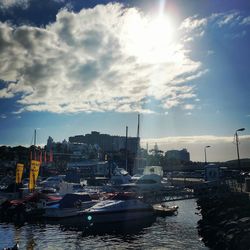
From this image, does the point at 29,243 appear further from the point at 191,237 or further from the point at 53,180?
the point at 53,180

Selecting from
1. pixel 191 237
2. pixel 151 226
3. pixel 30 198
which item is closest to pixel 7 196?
pixel 30 198

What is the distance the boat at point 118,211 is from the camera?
31.7 meters

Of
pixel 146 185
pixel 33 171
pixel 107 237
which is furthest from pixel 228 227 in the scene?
pixel 146 185

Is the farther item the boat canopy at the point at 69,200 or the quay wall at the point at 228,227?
the boat canopy at the point at 69,200

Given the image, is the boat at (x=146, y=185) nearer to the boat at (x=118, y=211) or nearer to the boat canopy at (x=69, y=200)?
the boat canopy at (x=69, y=200)

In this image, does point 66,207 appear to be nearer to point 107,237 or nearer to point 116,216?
point 116,216

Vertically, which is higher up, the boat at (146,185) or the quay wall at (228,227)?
the boat at (146,185)

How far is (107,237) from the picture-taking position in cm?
2883

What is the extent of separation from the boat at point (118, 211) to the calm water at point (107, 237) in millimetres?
1132

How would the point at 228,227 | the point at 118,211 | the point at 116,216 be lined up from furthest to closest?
1. the point at 118,211
2. the point at 116,216
3. the point at 228,227

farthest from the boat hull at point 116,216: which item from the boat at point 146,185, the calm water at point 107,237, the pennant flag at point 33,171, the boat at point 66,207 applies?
the boat at point 146,185

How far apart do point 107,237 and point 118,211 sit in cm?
450

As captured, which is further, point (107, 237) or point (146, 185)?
point (146, 185)

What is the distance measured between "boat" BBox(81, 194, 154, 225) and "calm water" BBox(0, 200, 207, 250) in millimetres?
1132
